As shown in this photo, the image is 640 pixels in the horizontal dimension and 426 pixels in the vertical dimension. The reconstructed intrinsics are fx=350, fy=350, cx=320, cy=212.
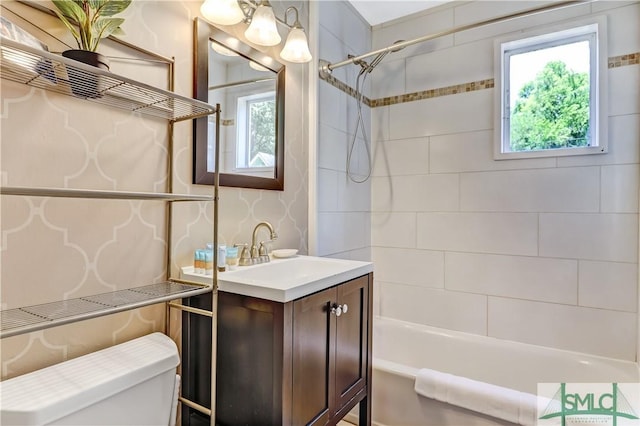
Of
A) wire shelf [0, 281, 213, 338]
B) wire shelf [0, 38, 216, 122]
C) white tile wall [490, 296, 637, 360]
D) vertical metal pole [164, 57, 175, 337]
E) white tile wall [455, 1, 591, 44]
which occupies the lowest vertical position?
white tile wall [490, 296, 637, 360]

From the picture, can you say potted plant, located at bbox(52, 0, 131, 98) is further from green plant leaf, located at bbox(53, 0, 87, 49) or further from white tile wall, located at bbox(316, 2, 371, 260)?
white tile wall, located at bbox(316, 2, 371, 260)

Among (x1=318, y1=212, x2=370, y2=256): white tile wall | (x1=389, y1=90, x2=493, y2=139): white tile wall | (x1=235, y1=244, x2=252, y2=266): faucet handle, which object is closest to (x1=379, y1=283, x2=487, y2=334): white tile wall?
(x1=318, y1=212, x2=370, y2=256): white tile wall

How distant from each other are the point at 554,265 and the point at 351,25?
2.06 metres

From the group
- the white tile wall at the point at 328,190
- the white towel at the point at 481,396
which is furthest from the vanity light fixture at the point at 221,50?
the white towel at the point at 481,396

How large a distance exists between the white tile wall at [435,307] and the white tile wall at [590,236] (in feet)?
1.81

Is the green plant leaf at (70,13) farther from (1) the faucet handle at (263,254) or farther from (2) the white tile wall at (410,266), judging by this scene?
(2) the white tile wall at (410,266)

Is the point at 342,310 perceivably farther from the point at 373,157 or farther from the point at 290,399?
the point at 373,157

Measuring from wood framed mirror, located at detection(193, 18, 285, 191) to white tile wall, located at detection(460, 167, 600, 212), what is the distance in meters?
1.35

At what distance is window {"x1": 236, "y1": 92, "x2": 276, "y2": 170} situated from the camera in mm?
1649

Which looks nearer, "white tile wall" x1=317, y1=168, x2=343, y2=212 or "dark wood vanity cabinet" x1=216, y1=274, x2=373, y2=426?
"dark wood vanity cabinet" x1=216, y1=274, x2=373, y2=426

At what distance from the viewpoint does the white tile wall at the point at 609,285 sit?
76.0 inches

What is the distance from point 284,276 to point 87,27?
1109mm

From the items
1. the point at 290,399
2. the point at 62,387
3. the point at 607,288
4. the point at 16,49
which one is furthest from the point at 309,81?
the point at 607,288

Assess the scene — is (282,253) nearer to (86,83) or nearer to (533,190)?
(86,83)
